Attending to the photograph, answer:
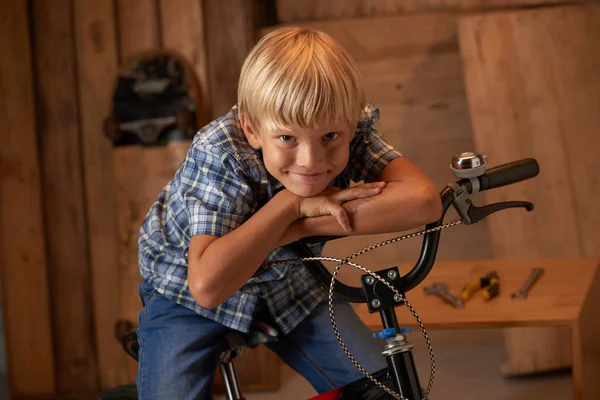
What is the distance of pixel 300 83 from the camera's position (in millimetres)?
1368

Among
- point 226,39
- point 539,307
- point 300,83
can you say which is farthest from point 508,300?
point 226,39

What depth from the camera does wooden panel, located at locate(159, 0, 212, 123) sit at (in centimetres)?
338

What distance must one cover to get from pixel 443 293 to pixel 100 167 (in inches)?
62.8

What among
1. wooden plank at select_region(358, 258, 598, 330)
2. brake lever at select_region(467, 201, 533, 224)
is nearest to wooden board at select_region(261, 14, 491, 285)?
wooden plank at select_region(358, 258, 598, 330)

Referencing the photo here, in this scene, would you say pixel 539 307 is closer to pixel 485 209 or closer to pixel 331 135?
pixel 485 209

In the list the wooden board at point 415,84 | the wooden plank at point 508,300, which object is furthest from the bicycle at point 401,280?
the wooden board at point 415,84

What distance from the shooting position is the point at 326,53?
4.64ft

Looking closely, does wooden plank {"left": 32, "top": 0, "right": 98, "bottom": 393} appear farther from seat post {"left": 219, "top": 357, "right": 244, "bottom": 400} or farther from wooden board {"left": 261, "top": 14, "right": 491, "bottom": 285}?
seat post {"left": 219, "top": 357, "right": 244, "bottom": 400}

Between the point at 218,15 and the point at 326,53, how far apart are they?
81.0 inches

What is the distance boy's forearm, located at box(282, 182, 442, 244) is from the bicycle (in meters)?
0.03

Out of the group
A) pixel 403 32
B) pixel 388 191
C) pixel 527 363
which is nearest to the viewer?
pixel 388 191

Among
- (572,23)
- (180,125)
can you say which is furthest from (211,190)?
(572,23)

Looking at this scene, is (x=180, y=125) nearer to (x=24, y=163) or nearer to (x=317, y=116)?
(x=24, y=163)

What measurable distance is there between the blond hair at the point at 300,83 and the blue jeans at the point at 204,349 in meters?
0.49
